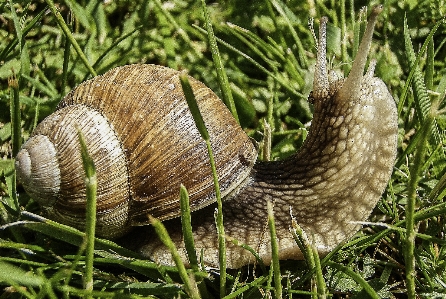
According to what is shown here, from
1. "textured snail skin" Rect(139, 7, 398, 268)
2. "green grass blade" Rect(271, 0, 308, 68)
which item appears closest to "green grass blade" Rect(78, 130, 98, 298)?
"textured snail skin" Rect(139, 7, 398, 268)

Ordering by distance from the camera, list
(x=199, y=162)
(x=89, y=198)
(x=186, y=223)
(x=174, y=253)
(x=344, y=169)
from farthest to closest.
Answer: (x=344, y=169)
(x=199, y=162)
(x=186, y=223)
(x=174, y=253)
(x=89, y=198)

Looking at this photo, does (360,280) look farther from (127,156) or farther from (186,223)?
(127,156)

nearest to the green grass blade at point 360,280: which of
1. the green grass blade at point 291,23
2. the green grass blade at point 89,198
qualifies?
the green grass blade at point 89,198

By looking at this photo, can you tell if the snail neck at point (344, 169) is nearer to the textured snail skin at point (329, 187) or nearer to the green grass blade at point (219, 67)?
the textured snail skin at point (329, 187)

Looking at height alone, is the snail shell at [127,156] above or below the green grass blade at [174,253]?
above

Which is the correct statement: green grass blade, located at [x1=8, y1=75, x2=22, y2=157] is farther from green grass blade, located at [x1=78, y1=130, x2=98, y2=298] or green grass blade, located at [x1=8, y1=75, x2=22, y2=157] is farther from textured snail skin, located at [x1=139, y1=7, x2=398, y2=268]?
green grass blade, located at [x1=78, y1=130, x2=98, y2=298]

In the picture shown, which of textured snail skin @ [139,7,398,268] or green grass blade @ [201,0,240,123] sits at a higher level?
green grass blade @ [201,0,240,123]

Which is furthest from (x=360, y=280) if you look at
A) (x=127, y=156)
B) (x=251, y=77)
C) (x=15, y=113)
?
(x=15, y=113)

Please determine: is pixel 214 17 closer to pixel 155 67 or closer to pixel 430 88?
pixel 155 67
